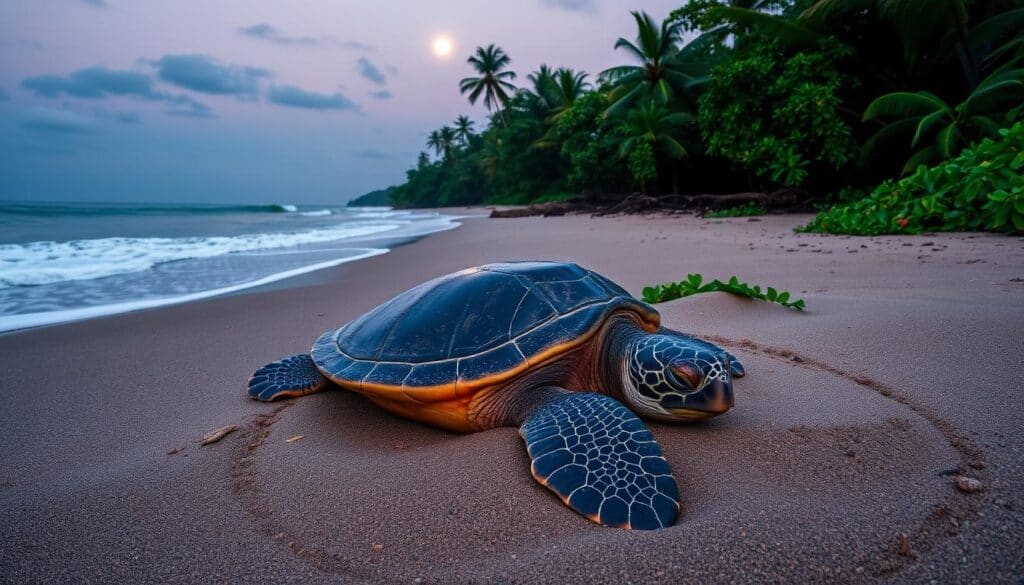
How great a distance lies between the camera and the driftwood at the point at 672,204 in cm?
1339

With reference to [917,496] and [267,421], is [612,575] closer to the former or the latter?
[917,496]

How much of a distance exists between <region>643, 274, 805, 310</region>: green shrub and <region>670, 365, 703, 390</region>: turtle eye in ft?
6.52

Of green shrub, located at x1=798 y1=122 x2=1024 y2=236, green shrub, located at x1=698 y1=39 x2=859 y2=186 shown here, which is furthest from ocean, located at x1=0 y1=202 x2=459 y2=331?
green shrub, located at x1=698 y1=39 x2=859 y2=186

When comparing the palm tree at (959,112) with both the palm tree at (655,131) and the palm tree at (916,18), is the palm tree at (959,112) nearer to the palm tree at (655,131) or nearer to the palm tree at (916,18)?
the palm tree at (916,18)

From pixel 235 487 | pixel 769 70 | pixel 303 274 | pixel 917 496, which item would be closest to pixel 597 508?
pixel 917 496

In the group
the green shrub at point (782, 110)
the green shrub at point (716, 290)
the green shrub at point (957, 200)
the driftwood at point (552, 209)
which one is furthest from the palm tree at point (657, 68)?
the green shrub at point (716, 290)

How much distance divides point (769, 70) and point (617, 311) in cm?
1368

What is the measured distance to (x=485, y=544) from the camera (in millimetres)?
1312

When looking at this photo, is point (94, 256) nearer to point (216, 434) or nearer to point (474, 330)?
point (216, 434)

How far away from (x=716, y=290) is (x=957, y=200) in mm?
5159

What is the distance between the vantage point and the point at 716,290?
3584 mm

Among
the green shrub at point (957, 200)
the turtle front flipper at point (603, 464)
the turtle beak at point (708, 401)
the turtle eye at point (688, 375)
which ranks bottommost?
the turtle front flipper at point (603, 464)

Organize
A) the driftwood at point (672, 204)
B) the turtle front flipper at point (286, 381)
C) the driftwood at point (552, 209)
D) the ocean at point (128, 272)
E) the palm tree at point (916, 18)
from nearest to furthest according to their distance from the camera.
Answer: the turtle front flipper at point (286, 381)
the ocean at point (128, 272)
the palm tree at point (916, 18)
the driftwood at point (672, 204)
the driftwood at point (552, 209)

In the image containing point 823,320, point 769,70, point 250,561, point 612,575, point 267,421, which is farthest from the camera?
point 769,70
